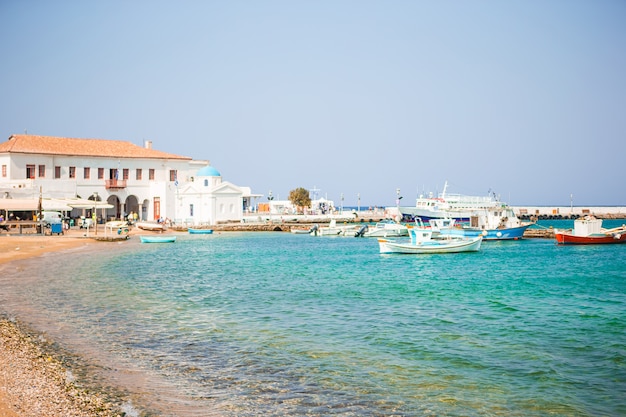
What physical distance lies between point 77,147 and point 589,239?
49945 millimetres

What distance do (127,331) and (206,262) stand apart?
20.2m

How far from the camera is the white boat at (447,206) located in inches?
3115

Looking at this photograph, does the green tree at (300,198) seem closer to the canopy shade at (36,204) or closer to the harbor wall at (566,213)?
the harbor wall at (566,213)

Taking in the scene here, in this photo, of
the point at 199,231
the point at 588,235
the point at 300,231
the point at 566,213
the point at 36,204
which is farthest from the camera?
the point at 566,213

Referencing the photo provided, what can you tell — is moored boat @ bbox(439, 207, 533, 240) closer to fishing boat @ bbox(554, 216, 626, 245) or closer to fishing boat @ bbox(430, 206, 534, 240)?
fishing boat @ bbox(430, 206, 534, 240)

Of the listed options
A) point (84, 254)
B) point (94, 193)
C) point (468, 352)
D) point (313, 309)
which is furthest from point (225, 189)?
point (468, 352)

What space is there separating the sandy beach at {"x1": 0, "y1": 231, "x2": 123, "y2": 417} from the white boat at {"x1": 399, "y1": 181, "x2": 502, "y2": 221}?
68000 millimetres

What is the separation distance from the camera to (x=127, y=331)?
1562 centimetres

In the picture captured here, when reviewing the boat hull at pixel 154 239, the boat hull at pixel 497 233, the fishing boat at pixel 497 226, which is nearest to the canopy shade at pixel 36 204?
the boat hull at pixel 154 239

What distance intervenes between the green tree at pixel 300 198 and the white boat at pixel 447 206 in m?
19.8

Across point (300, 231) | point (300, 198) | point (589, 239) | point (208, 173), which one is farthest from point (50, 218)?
point (300, 198)

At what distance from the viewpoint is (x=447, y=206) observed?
81250 mm

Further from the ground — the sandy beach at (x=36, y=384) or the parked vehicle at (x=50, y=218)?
the parked vehicle at (x=50, y=218)

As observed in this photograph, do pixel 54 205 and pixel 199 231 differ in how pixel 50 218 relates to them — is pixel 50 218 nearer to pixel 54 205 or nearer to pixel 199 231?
pixel 54 205
